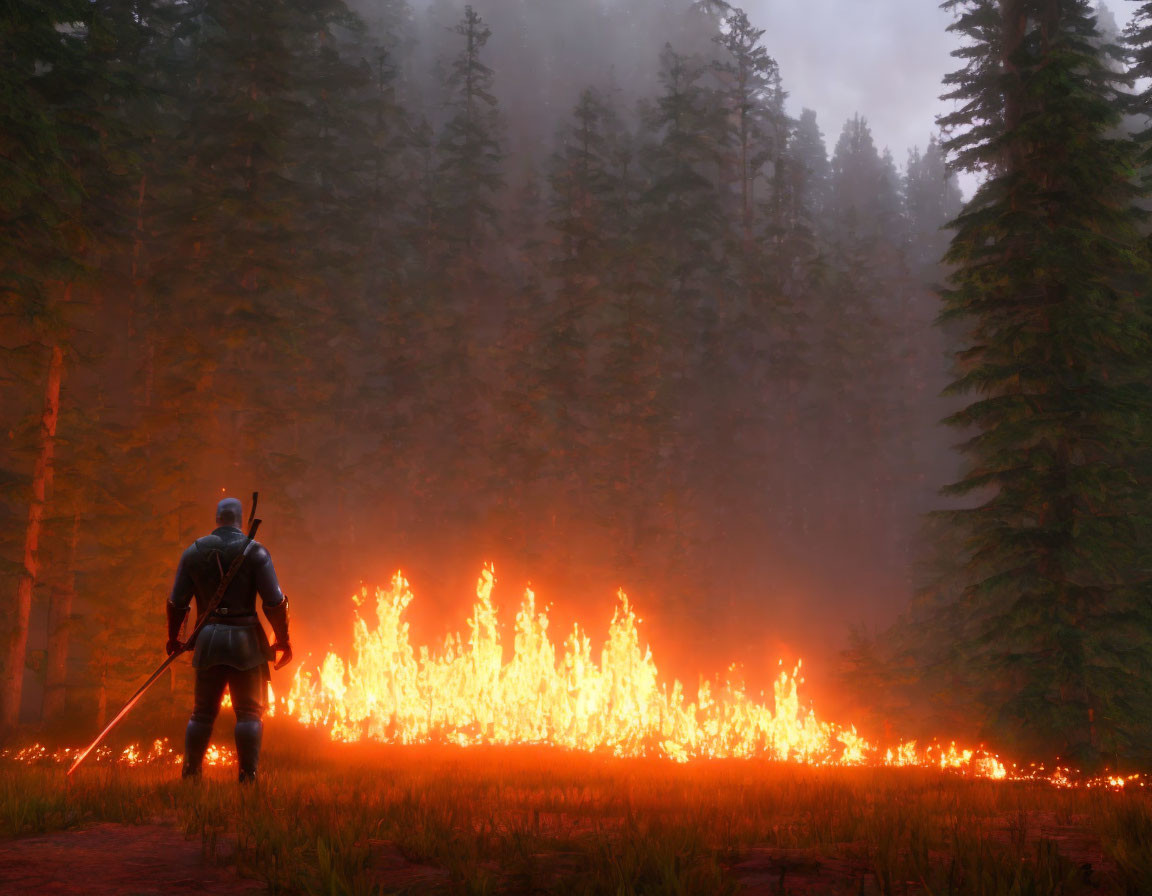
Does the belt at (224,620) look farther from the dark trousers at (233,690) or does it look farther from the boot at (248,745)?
the boot at (248,745)

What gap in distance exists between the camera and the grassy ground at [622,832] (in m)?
3.50

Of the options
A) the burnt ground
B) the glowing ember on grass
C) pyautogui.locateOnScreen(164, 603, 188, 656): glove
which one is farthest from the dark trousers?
the glowing ember on grass

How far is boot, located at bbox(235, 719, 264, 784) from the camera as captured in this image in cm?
687

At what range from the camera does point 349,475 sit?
2689cm

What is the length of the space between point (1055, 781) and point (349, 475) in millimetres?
21899

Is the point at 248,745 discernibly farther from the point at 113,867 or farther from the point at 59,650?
the point at 59,650

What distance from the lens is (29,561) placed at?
537 inches

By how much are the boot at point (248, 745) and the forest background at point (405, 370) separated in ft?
25.0

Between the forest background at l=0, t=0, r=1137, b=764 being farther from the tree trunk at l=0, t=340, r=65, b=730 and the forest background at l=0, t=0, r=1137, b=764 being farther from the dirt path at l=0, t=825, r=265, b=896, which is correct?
the dirt path at l=0, t=825, r=265, b=896

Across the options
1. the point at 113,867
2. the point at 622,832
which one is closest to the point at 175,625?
the point at 113,867

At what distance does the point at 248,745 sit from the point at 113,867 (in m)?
3.05

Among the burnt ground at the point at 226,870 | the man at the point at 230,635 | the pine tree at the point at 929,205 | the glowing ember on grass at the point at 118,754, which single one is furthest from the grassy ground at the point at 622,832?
the pine tree at the point at 929,205

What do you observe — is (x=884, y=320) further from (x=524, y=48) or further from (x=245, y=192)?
(x=524, y=48)

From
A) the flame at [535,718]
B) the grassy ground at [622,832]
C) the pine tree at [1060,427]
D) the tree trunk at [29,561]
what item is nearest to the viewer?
the grassy ground at [622,832]
